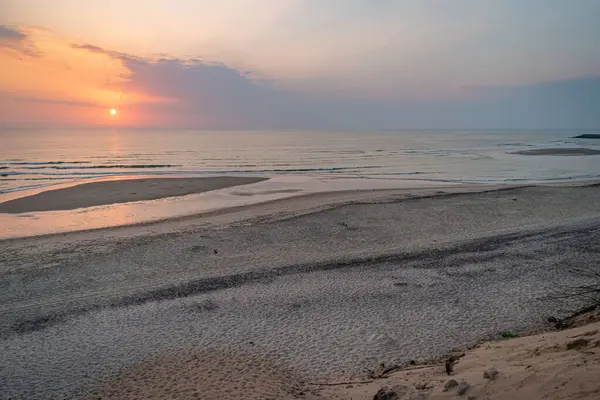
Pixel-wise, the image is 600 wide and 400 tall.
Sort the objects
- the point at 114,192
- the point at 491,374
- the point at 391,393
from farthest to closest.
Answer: the point at 114,192 < the point at 391,393 < the point at 491,374

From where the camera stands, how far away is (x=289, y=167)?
4859 centimetres

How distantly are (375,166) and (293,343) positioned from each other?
143ft

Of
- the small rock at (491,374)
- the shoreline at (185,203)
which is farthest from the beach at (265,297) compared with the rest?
the small rock at (491,374)

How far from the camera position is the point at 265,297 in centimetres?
1127

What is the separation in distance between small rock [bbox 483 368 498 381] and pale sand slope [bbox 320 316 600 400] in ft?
0.15

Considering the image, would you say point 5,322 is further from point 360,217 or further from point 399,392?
point 360,217

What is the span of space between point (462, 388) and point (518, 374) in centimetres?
72

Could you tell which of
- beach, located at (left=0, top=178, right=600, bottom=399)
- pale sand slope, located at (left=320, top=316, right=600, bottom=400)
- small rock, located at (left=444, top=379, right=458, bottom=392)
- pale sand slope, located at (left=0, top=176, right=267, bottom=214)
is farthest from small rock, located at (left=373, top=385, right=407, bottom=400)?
pale sand slope, located at (left=0, top=176, right=267, bottom=214)

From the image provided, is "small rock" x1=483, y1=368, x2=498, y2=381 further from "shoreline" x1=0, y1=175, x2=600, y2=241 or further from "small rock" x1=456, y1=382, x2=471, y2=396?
"shoreline" x1=0, y1=175, x2=600, y2=241

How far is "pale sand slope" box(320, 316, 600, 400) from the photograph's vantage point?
4.81 meters

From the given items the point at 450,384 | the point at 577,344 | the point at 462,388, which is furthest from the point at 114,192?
the point at 577,344

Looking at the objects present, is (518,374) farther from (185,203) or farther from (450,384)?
(185,203)

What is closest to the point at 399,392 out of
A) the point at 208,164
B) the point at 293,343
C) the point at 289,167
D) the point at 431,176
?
the point at 293,343

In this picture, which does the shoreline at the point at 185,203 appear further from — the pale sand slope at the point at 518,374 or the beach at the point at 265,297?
the pale sand slope at the point at 518,374
